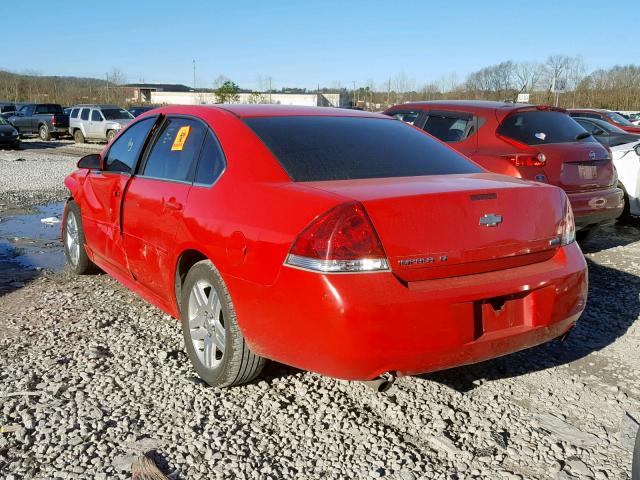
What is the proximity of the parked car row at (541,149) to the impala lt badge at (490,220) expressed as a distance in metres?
3.51

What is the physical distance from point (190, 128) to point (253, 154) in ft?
2.84

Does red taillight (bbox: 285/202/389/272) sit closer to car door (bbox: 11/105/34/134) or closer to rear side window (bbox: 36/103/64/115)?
rear side window (bbox: 36/103/64/115)

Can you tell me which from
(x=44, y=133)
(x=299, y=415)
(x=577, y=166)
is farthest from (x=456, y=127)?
Answer: (x=44, y=133)

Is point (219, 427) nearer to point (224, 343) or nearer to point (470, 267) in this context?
point (224, 343)

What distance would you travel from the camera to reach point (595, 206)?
254 inches

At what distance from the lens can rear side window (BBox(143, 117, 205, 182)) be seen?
3.74m

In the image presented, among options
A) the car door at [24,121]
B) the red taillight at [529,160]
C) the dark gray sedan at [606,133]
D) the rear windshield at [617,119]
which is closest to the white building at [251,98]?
the car door at [24,121]

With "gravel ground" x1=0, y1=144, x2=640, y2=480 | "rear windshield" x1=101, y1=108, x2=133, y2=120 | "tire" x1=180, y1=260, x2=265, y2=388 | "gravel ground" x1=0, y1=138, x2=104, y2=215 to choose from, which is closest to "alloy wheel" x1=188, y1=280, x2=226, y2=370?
"tire" x1=180, y1=260, x2=265, y2=388

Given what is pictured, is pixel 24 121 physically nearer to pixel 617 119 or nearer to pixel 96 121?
pixel 96 121

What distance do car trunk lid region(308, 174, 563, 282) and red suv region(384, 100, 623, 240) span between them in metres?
3.28

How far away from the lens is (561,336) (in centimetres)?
321

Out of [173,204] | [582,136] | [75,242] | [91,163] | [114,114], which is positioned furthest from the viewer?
[114,114]

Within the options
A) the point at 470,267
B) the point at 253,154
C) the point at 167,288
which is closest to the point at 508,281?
the point at 470,267

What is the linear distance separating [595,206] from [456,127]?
173 centimetres
